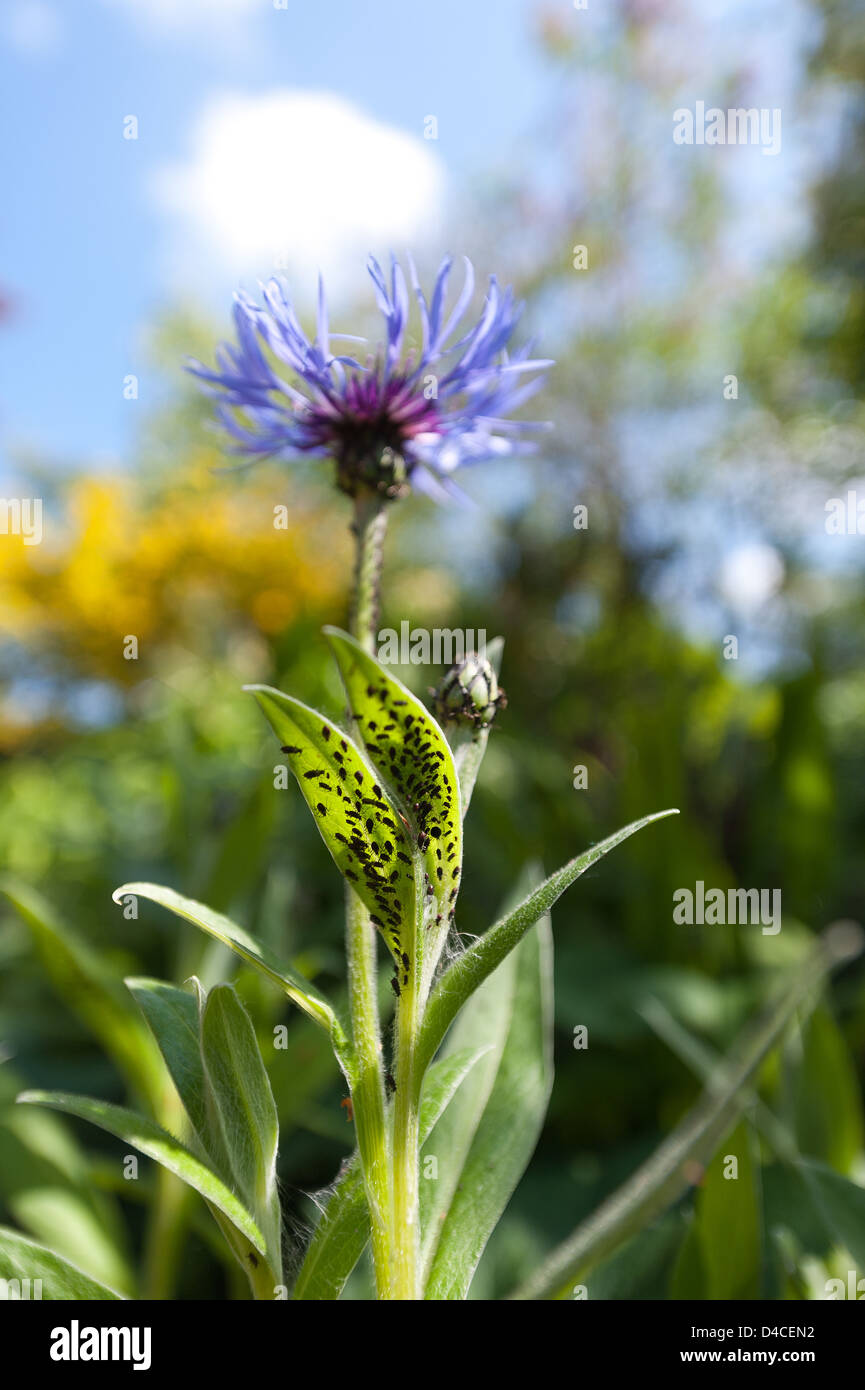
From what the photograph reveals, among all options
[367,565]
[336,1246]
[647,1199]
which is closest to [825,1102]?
[647,1199]

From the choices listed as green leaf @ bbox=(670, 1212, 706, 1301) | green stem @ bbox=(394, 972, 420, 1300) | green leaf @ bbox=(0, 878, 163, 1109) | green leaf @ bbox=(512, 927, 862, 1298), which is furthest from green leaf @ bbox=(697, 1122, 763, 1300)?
green leaf @ bbox=(0, 878, 163, 1109)

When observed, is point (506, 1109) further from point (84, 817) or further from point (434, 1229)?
point (84, 817)

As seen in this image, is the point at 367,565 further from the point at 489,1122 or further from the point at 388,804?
the point at 489,1122

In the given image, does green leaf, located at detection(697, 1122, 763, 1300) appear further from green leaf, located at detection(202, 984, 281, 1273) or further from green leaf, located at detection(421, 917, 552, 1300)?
green leaf, located at detection(202, 984, 281, 1273)

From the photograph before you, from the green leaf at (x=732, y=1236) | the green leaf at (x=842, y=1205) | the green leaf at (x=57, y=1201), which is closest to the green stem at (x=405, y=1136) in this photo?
the green leaf at (x=732, y=1236)

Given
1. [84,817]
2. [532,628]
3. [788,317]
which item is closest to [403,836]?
[84,817]

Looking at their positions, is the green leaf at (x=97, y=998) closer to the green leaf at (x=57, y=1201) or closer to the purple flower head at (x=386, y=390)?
the green leaf at (x=57, y=1201)
